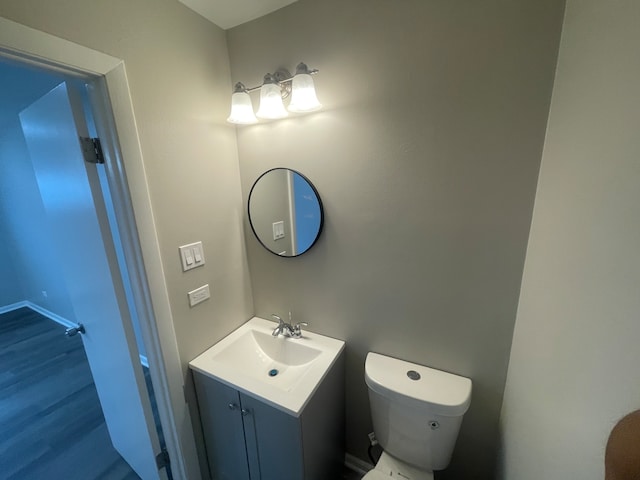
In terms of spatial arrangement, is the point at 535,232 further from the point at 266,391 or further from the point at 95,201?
the point at 95,201

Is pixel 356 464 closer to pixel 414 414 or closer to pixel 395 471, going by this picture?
pixel 395 471

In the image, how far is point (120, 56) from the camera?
89 centimetres

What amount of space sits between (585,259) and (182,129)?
4.75 ft

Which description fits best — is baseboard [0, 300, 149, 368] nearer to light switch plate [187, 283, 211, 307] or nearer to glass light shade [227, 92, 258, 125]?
light switch plate [187, 283, 211, 307]

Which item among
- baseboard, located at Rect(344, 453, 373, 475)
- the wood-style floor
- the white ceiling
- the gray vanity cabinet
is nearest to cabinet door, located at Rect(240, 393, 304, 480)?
the gray vanity cabinet

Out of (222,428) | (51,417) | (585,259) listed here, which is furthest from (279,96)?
(51,417)

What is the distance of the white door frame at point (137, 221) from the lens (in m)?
0.72

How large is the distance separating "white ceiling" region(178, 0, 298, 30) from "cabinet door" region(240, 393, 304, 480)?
174 cm

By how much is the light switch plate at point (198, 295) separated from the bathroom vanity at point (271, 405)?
0.97 ft

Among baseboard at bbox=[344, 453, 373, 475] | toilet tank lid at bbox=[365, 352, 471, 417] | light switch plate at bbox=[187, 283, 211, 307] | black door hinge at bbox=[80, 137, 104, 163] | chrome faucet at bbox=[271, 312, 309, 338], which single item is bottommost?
baseboard at bbox=[344, 453, 373, 475]

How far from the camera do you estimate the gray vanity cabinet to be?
1.02 metres

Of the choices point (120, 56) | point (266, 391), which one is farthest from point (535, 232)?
point (120, 56)

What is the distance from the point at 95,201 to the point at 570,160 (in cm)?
163

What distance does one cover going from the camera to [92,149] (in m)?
0.95
